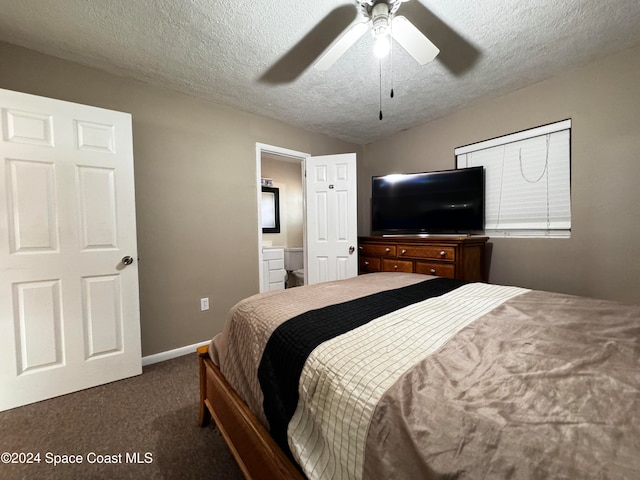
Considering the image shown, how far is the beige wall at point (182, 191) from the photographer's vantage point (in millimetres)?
1977

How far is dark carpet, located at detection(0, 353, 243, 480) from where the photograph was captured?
1.22m

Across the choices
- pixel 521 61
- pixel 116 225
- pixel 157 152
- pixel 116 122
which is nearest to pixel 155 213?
pixel 116 225

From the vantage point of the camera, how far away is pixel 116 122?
1928 mm

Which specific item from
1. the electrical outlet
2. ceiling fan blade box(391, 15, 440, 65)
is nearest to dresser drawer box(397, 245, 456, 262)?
ceiling fan blade box(391, 15, 440, 65)

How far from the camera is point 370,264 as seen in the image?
3041 mm

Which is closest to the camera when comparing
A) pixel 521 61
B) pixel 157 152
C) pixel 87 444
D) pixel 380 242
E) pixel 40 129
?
pixel 87 444

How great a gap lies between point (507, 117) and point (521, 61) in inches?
22.7

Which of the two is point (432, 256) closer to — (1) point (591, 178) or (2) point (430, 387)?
(1) point (591, 178)

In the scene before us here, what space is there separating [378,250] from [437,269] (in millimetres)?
686

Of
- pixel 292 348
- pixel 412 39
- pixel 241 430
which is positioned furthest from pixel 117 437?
pixel 412 39

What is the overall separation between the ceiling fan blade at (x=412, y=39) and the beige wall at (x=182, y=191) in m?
1.78

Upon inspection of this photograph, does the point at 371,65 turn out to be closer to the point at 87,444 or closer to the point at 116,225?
the point at 116,225

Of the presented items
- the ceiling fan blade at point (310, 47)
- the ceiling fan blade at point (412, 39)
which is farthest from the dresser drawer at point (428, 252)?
the ceiling fan blade at point (310, 47)

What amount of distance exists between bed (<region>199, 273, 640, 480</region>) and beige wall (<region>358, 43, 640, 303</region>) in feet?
3.88
